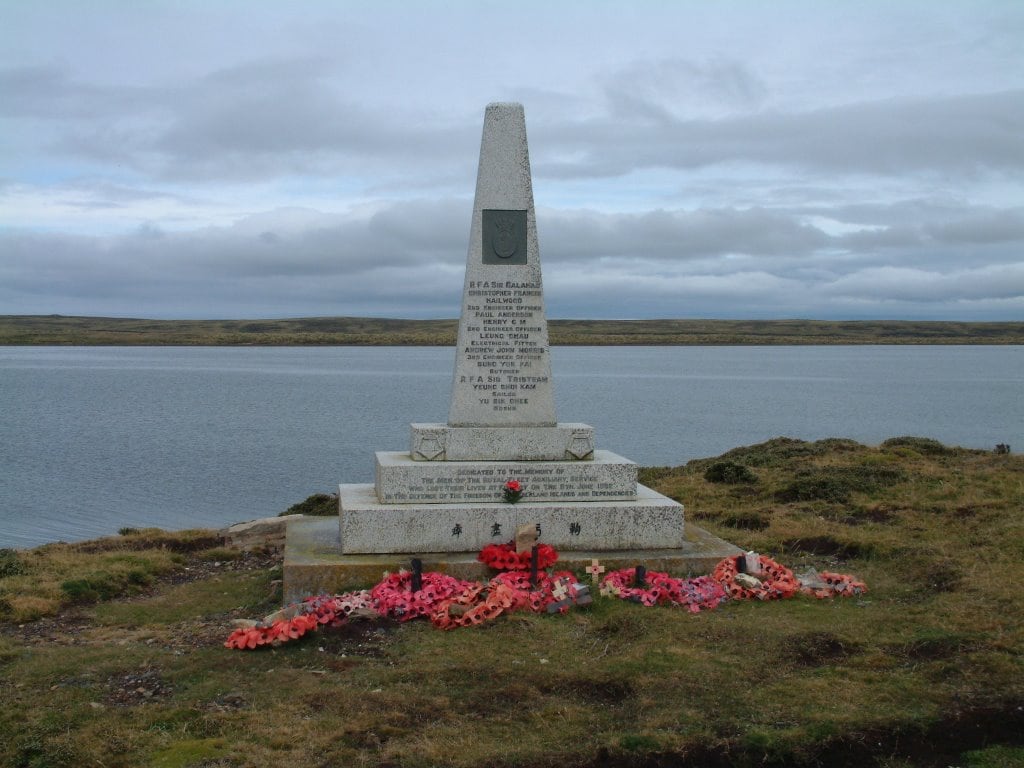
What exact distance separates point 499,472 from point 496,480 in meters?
0.08

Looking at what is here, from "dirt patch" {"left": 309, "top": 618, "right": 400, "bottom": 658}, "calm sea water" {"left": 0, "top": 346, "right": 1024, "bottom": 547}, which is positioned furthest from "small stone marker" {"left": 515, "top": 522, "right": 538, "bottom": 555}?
"calm sea water" {"left": 0, "top": 346, "right": 1024, "bottom": 547}

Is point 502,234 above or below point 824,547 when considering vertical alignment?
above

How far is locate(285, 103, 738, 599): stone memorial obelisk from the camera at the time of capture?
30.0ft

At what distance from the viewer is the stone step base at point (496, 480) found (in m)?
9.48

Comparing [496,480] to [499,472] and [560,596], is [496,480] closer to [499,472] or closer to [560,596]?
[499,472]

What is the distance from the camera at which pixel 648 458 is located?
87.3 feet

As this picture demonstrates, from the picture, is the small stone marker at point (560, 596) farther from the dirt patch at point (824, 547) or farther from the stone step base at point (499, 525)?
the dirt patch at point (824, 547)

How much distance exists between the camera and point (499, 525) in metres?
9.39

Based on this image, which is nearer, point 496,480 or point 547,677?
point 547,677

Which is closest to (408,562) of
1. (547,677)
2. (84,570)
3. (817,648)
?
(547,677)

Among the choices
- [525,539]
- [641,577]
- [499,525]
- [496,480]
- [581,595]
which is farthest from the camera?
[496,480]

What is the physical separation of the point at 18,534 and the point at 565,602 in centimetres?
1209

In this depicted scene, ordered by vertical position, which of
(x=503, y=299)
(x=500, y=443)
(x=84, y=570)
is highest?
(x=503, y=299)

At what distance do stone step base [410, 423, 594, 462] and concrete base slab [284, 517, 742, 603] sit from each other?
1.09m
